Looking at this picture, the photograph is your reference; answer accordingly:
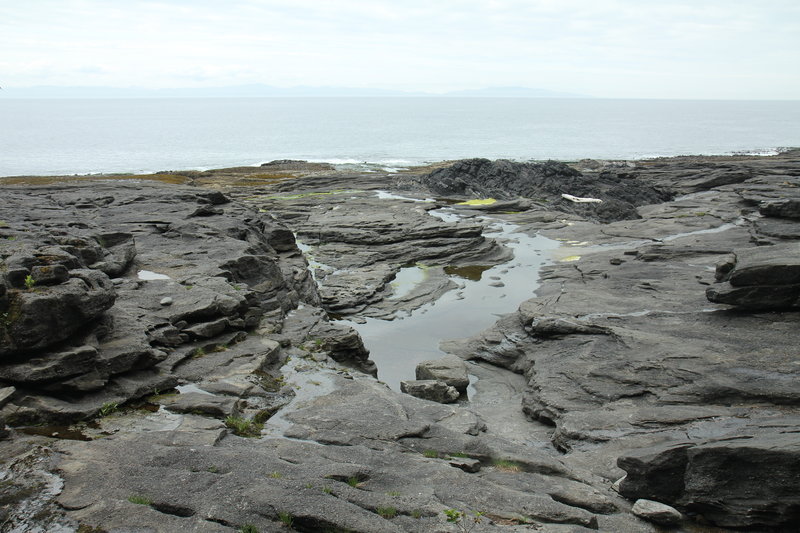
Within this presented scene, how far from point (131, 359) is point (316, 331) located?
28.8ft

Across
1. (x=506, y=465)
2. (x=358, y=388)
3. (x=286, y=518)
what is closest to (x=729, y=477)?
(x=506, y=465)

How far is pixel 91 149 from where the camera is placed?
511ft

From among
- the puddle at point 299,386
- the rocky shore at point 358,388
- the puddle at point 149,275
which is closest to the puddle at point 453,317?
the rocky shore at point 358,388

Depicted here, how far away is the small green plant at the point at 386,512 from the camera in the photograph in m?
10.8

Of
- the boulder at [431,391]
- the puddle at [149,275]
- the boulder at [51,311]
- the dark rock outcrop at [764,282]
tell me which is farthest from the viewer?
the puddle at [149,275]

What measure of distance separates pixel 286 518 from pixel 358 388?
8162 millimetres

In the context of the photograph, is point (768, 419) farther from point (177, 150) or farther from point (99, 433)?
point (177, 150)

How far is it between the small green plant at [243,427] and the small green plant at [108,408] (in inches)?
104

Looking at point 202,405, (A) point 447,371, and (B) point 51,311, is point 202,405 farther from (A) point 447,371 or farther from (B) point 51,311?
(A) point 447,371

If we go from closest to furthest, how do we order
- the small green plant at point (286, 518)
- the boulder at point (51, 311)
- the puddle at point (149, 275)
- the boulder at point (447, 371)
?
the small green plant at point (286, 518)
the boulder at point (51, 311)
the boulder at point (447, 371)
the puddle at point (149, 275)

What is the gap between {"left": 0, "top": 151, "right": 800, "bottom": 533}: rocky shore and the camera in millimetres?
11266

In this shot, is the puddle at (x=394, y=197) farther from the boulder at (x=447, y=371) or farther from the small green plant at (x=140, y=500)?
the small green plant at (x=140, y=500)

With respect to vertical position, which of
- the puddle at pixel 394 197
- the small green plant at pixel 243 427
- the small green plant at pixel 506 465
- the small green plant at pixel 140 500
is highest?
→ the puddle at pixel 394 197

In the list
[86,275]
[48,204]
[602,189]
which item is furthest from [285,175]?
[86,275]
